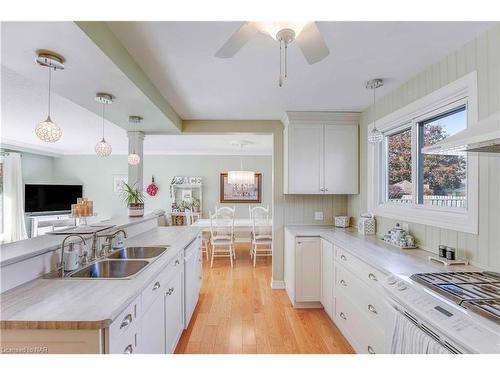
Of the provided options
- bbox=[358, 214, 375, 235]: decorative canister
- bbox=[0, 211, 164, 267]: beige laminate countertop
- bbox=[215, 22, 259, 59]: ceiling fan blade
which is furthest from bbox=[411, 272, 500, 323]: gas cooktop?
bbox=[0, 211, 164, 267]: beige laminate countertop

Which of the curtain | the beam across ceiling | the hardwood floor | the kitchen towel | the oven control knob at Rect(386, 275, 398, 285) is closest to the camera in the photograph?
the kitchen towel

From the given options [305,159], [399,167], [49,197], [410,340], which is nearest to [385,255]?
[410,340]

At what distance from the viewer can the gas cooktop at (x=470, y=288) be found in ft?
3.30

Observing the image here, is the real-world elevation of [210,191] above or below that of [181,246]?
above

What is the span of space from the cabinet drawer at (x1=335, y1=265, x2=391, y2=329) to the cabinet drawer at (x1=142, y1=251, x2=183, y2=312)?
1.45 metres

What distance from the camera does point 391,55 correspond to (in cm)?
179

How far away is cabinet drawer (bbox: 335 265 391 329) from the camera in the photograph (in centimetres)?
159

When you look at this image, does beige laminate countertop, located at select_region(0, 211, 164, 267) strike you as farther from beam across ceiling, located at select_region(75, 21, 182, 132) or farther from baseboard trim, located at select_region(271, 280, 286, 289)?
baseboard trim, located at select_region(271, 280, 286, 289)

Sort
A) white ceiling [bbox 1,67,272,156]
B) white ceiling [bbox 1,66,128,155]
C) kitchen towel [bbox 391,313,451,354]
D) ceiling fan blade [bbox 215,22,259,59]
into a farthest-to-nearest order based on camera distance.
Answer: white ceiling [bbox 1,67,272,156] < white ceiling [bbox 1,66,128,155] < ceiling fan blade [bbox 215,22,259,59] < kitchen towel [bbox 391,313,451,354]

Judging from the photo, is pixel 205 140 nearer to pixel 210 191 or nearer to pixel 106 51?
pixel 210 191

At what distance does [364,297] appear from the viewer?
1836mm

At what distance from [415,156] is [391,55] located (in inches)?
36.7

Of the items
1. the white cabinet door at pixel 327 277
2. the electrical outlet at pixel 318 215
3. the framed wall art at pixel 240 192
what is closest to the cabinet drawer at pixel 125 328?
the white cabinet door at pixel 327 277
